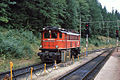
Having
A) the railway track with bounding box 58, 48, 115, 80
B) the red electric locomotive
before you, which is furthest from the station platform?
the red electric locomotive

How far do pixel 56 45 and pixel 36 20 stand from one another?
11480 mm

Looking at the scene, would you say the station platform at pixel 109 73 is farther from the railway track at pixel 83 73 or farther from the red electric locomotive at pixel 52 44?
the red electric locomotive at pixel 52 44

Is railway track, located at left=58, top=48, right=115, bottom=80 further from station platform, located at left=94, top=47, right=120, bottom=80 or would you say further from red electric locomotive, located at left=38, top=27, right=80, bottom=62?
red electric locomotive, located at left=38, top=27, right=80, bottom=62

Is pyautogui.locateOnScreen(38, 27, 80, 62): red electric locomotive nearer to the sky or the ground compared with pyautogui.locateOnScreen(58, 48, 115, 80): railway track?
nearer to the sky

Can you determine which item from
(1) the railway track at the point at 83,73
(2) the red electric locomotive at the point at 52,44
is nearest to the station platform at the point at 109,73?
(1) the railway track at the point at 83,73

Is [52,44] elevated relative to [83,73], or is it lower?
elevated

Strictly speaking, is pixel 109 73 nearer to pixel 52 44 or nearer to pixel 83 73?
pixel 83 73

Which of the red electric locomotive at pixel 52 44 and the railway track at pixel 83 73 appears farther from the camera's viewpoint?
the red electric locomotive at pixel 52 44

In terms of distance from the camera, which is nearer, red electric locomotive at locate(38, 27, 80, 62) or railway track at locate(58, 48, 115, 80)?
railway track at locate(58, 48, 115, 80)

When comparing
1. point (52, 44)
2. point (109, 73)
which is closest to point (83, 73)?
point (109, 73)

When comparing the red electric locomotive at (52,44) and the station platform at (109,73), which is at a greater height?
the red electric locomotive at (52,44)

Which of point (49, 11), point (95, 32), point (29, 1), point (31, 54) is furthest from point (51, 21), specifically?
point (95, 32)

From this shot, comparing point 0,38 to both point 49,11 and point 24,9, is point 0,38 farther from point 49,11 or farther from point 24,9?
point 49,11

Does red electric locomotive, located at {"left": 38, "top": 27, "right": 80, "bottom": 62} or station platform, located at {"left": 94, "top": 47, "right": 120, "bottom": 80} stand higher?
red electric locomotive, located at {"left": 38, "top": 27, "right": 80, "bottom": 62}
